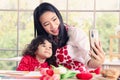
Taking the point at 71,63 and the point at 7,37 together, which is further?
the point at 7,37

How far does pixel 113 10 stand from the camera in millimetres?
3938

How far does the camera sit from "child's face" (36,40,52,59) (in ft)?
6.41

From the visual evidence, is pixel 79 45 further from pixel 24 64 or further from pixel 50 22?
pixel 24 64

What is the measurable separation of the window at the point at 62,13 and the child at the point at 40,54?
2.00 metres

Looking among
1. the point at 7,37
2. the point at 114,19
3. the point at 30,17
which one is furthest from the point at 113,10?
the point at 7,37

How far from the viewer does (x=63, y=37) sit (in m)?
2.00

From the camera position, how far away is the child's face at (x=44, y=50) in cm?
196

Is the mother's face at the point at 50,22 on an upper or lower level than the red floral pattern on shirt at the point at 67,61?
upper

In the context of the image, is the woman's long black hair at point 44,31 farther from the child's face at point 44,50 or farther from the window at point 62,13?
the window at point 62,13

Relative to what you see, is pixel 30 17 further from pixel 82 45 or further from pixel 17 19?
pixel 82 45

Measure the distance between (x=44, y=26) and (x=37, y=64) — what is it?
259 millimetres

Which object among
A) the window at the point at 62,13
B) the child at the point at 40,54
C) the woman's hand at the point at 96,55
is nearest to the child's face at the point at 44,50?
the child at the point at 40,54

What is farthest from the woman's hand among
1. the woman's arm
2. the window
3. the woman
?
the window

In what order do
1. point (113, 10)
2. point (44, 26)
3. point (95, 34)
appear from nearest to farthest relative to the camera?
point (95, 34) → point (44, 26) → point (113, 10)
